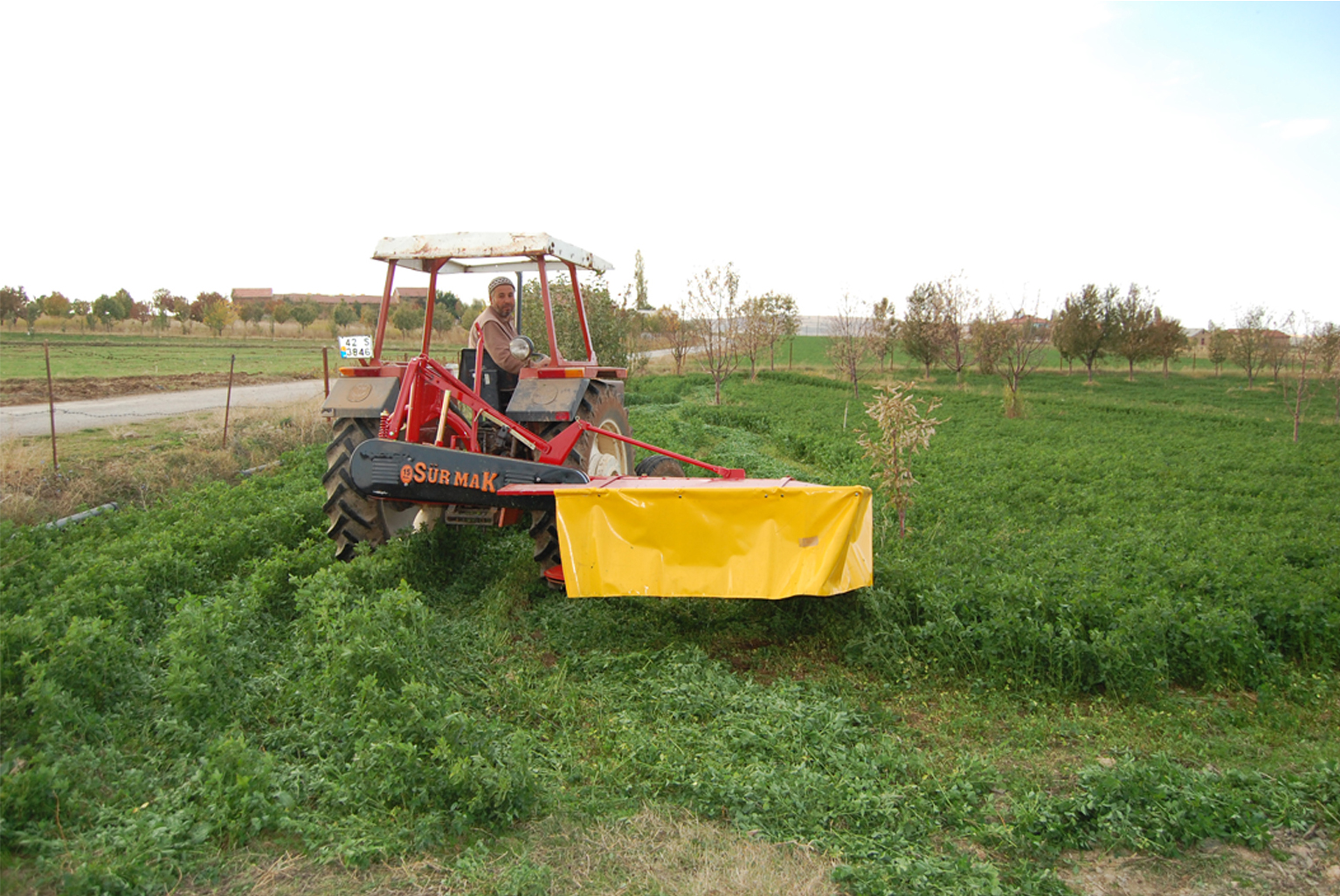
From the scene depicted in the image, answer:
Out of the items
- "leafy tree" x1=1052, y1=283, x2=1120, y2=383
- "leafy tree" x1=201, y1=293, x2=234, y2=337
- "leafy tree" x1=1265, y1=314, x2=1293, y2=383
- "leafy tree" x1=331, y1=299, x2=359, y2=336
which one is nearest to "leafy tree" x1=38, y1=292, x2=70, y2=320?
"leafy tree" x1=201, y1=293, x2=234, y2=337

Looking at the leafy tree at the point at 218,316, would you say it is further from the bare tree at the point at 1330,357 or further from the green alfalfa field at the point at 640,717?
the bare tree at the point at 1330,357

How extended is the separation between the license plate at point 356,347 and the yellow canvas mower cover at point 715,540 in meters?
2.08

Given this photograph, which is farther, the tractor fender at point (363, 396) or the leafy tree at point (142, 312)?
the leafy tree at point (142, 312)

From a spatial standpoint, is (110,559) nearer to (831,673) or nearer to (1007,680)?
(831,673)

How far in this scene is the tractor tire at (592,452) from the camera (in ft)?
17.7

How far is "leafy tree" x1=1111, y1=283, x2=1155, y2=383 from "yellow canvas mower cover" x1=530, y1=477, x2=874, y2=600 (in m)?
36.7

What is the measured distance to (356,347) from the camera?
237 inches

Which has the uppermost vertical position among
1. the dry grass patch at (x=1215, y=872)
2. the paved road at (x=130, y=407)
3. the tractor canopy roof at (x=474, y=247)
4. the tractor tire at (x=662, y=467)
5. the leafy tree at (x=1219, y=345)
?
the leafy tree at (x=1219, y=345)

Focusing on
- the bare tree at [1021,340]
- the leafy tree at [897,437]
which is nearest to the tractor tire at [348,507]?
the leafy tree at [897,437]

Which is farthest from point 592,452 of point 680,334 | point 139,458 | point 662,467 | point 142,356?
point 142,356

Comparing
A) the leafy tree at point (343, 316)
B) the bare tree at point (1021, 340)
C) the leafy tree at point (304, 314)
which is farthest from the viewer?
the leafy tree at point (304, 314)

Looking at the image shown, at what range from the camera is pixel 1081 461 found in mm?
11594

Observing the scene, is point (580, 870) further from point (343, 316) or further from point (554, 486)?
point (343, 316)

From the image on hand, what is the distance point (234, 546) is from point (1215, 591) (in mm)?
6897
